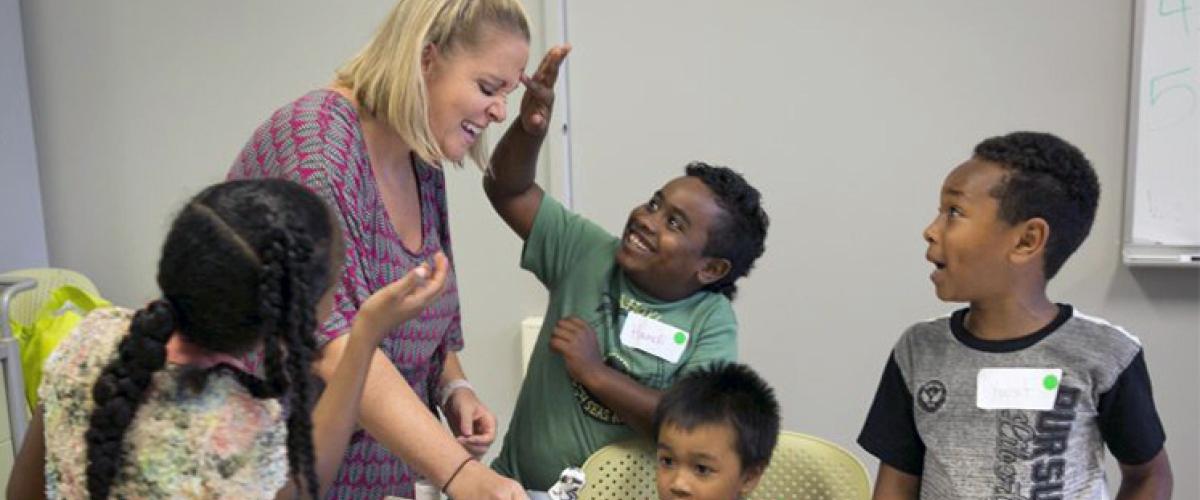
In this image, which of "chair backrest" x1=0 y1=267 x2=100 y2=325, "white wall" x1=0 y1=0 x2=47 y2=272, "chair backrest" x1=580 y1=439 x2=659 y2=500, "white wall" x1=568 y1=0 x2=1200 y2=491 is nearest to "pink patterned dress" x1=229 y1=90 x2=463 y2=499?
"chair backrest" x1=580 y1=439 x2=659 y2=500

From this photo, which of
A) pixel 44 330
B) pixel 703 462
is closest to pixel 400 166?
pixel 703 462

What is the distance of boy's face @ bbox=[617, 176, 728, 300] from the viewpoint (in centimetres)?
172

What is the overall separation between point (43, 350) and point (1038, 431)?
2.59 m

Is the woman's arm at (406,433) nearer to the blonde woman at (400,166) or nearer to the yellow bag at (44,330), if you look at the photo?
the blonde woman at (400,166)

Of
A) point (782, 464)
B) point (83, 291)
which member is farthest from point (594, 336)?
point (83, 291)

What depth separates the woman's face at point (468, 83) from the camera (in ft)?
4.56

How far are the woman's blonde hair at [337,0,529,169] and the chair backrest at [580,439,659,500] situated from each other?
613 mm

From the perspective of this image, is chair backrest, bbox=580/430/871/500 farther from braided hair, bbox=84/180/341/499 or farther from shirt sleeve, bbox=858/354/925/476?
braided hair, bbox=84/180/341/499

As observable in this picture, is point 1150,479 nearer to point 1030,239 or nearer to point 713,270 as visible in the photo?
point 1030,239

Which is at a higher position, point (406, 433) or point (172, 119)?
point (172, 119)

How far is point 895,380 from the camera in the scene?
1.57 m

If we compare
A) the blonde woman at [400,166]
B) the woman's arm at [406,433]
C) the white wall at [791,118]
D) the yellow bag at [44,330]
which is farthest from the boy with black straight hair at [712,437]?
the yellow bag at [44,330]

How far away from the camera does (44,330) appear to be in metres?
2.64

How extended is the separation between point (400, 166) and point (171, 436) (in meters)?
0.59
